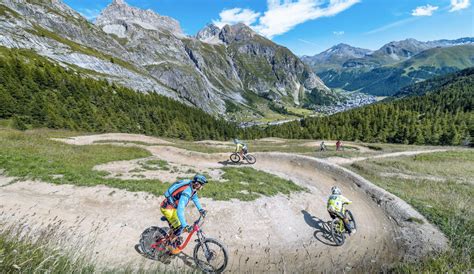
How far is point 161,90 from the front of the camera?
184 m

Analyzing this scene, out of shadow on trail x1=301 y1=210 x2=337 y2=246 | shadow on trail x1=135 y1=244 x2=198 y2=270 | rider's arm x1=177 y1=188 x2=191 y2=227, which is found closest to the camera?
rider's arm x1=177 y1=188 x2=191 y2=227

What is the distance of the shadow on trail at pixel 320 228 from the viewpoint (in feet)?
48.2

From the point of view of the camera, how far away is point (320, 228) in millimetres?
15977

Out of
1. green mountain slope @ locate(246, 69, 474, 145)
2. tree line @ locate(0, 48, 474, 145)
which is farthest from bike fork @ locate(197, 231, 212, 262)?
green mountain slope @ locate(246, 69, 474, 145)

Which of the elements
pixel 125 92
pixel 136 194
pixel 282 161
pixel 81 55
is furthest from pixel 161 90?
pixel 136 194

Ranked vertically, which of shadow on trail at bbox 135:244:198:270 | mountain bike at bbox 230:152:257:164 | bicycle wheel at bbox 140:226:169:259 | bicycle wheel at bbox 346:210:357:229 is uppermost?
mountain bike at bbox 230:152:257:164

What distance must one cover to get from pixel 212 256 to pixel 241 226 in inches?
181

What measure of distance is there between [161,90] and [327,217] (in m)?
184

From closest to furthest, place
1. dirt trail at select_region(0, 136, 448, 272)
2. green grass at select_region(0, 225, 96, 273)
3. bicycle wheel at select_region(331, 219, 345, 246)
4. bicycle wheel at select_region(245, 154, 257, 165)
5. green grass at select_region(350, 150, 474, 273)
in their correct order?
green grass at select_region(0, 225, 96, 273) → green grass at select_region(350, 150, 474, 273) → dirt trail at select_region(0, 136, 448, 272) → bicycle wheel at select_region(331, 219, 345, 246) → bicycle wheel at select_region(245, 154, 257, 165)

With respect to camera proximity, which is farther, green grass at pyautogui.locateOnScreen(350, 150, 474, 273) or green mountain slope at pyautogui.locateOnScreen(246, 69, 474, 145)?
green mountain slope at pyautogui.locateOnScreen(246, 69, 474, 145)

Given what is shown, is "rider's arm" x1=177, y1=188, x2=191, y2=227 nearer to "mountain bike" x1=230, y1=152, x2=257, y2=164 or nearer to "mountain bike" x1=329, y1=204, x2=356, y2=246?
"mountain bike" x1=329, y1=204, x2=356, y2=246

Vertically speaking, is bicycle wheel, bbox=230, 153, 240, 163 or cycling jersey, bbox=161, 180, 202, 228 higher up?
cycling jersey, bbox=161, 180, 202, 228

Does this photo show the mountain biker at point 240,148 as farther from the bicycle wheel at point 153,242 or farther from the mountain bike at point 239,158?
the bicycle wheel at point 153,242

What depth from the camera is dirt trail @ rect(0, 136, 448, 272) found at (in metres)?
11.5
